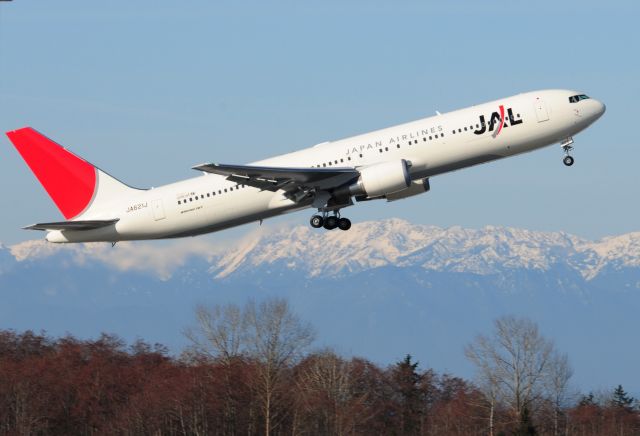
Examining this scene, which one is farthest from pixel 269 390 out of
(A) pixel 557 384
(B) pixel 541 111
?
(A) pixel 557 384

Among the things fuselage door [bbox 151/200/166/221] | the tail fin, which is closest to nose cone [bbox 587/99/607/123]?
fuselage door [bbox 151/200/166/221]

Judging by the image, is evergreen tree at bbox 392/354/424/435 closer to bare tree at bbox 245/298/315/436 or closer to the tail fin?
bare tree at bbox 245/298/315/436

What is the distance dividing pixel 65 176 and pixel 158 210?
22.1ft

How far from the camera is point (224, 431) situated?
80938 millimetres

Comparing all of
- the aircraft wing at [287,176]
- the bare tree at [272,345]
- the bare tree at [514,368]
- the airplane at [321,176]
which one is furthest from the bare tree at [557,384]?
the aircraft wing at [287,176]

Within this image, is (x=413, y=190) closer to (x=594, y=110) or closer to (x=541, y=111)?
(x=541, y=111)

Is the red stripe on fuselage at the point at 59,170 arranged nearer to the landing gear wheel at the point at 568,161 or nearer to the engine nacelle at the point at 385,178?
the engine nacelle at the point at 385,178

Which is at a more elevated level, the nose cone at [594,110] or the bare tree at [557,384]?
the nose cone at [594,110]

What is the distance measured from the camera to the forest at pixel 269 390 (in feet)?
262

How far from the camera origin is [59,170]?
60.3 meters

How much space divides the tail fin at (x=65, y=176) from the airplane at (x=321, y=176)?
0.05 meters

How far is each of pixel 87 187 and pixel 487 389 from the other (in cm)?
3915

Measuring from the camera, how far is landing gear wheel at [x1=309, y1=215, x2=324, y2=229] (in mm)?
57281

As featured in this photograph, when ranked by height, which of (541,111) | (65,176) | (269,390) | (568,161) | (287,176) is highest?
(541,111)
